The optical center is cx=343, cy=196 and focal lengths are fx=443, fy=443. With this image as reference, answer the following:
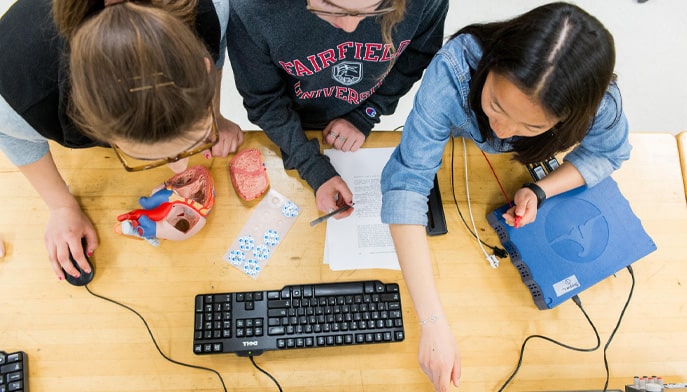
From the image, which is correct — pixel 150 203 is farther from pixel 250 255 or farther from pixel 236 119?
pixel 236 119

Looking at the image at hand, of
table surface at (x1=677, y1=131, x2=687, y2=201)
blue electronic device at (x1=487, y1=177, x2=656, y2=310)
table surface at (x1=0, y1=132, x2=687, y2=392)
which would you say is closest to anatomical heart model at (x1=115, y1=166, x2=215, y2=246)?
table surface at (x1=0, y1=132, x2=687, y2=392)

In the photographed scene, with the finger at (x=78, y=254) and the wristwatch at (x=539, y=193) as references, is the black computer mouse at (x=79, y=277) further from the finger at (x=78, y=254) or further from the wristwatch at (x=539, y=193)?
the wristwatch at (x=539, y=193)

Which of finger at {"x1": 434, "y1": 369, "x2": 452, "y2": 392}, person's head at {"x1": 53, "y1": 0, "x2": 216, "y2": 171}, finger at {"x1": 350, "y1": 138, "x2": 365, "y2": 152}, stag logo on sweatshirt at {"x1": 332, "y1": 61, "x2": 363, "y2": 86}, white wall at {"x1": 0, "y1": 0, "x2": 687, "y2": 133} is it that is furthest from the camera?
white wall at {"x1": 0, "y1": 0, "x2": 687, "y2": 133}

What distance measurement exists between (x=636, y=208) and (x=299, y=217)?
75 cm

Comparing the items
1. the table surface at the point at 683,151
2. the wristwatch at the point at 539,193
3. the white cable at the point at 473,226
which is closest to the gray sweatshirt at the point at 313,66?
the white cable at the point at 473,226

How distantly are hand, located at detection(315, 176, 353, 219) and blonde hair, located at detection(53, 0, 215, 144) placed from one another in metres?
0.39

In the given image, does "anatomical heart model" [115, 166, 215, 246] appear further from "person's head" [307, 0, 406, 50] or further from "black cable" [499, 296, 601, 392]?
"black cable" [499, 296, 601, 392]

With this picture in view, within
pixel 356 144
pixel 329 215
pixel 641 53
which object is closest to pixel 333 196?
pixel 329 215

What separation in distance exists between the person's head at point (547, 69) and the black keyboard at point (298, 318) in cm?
42

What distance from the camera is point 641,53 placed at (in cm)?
186

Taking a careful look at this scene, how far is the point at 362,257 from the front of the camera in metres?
0.94

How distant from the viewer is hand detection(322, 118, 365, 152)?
3.33 feet

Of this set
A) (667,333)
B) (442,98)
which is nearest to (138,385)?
(442,98)

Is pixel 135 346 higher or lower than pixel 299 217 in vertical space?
lower
